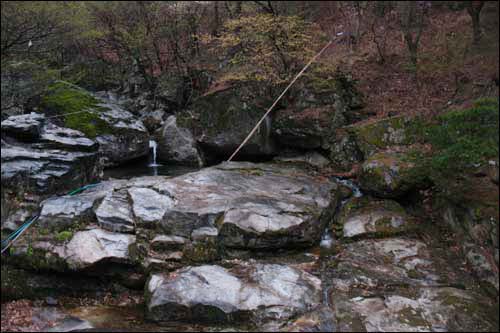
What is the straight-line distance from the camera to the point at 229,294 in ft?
18.7

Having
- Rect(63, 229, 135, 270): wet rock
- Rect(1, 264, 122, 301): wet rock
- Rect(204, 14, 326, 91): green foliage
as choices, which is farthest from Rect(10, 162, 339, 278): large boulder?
Rect(204, 14, 326, 91): green foliage

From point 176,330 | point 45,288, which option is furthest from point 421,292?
point 45,288

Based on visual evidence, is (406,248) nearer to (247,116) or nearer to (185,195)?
(185,195)

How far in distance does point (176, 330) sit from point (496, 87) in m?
7.32

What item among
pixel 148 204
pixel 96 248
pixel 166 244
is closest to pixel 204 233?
pixel 166 244

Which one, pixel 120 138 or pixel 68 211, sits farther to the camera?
pixel 120 138

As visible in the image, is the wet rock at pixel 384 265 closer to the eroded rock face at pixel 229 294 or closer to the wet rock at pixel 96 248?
the eroded rock face at pixel 229 294

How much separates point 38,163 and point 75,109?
378 cm

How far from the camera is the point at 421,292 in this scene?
230 inches

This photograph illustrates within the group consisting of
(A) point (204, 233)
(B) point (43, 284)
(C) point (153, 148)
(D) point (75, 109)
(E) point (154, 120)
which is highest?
(D) point (75, 109)

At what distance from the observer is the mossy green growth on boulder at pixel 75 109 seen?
35.8ft

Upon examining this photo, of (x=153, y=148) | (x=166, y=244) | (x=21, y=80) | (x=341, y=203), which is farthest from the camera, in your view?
(x=153, y=148)

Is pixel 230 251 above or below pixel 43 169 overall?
below

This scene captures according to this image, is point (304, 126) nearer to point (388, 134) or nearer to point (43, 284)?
point (388, 134)
